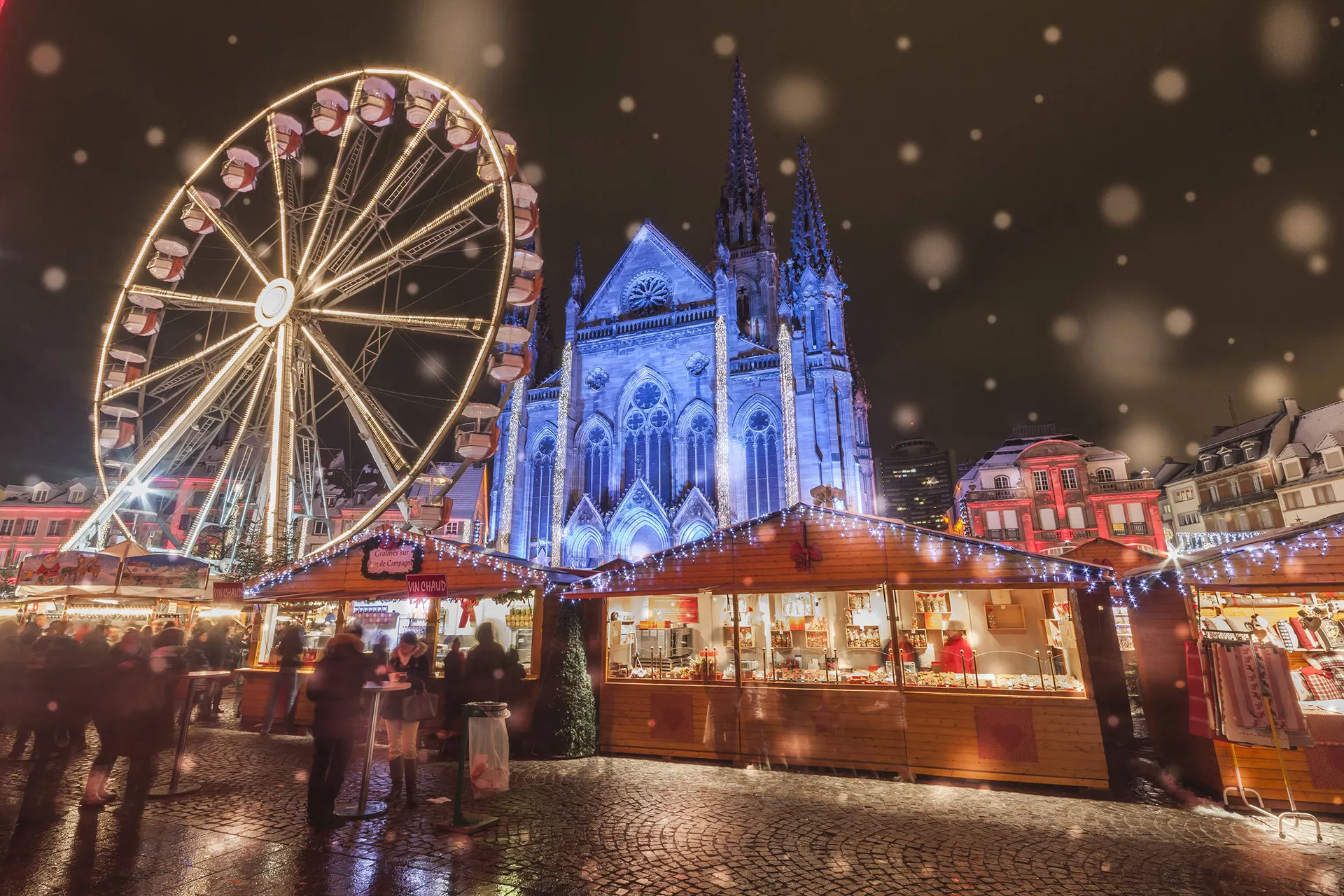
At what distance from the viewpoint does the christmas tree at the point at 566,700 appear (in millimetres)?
9656

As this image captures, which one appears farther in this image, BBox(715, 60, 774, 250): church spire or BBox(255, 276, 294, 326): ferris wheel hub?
BBox(715, 60, 774, 250): church spire

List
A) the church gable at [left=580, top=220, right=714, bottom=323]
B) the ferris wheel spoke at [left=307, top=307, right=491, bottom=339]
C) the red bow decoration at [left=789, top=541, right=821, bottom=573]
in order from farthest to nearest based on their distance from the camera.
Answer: the church gable at [left=580, top=220, right=714, bottom=323] < the ferris wheel spoke at [left=307, top=307, right=491, bottom=339] < the red bow decoration at [left=789, top=541, right=821, bottom=573]

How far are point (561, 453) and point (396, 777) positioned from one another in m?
20.9

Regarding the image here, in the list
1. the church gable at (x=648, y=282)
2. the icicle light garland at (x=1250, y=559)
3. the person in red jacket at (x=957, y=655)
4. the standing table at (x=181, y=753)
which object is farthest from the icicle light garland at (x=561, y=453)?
the icicle light garland at (x=1250, y=559)

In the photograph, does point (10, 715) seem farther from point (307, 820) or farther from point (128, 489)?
point (128, 489)

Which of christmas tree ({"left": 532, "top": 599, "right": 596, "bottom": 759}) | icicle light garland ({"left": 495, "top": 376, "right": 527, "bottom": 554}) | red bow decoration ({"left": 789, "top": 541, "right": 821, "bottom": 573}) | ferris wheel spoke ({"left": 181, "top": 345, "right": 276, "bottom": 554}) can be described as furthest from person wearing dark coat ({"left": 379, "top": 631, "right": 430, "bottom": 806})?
icicle light garland ({"left": 495, "top": 376, "right": 527, "bottom": 554})

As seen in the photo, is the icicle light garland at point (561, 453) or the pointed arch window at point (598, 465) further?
the pointed arch window at point (598, 465)

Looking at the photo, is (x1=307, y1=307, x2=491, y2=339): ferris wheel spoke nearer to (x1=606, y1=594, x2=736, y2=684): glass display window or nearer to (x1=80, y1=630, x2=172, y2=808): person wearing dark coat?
(x1=606, y1=594, x2=736, y2=684): glass display window

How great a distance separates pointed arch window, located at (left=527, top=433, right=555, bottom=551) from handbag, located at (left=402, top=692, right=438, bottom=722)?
2062 cm

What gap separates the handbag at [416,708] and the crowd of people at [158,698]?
0.01 m

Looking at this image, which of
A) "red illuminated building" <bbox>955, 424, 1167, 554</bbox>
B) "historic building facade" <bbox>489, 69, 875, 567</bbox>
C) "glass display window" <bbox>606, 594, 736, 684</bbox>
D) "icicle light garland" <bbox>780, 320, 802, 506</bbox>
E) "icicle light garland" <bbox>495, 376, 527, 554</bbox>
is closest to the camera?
"glass display window" <bbox>606, 594, 736, 684</bbox>

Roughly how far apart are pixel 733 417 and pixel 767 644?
16.9 meters

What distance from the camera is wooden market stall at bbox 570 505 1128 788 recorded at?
325 inches

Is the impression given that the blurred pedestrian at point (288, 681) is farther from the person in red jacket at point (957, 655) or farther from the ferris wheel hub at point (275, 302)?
the person in red jacket at point (957, 655)
